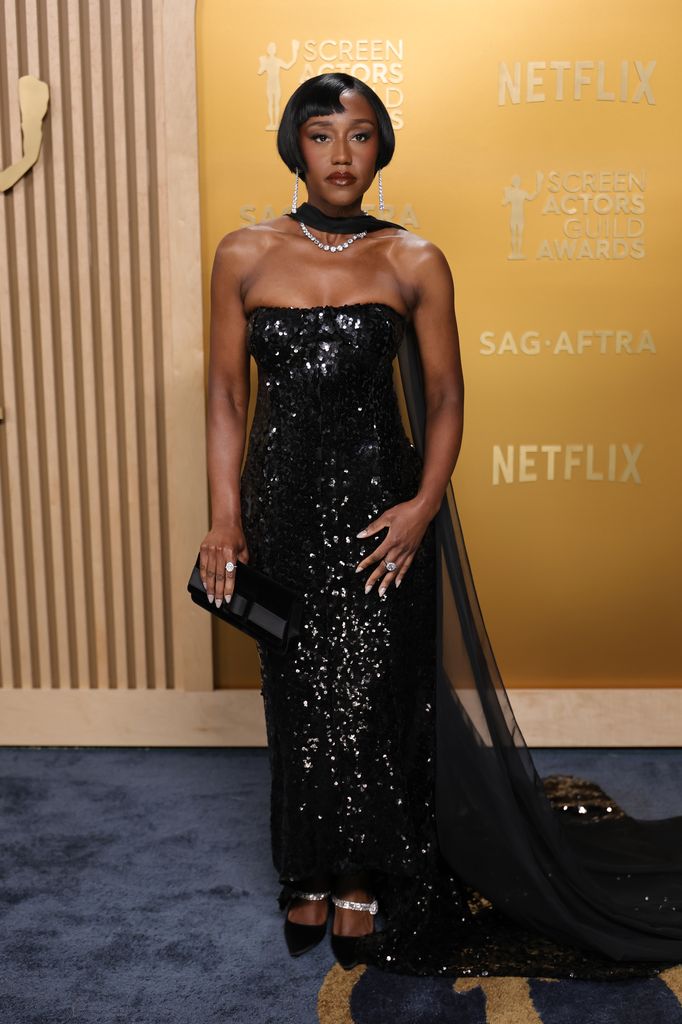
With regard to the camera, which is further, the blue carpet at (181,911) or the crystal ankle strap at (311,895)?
the crystal ankle strap at (311,895)

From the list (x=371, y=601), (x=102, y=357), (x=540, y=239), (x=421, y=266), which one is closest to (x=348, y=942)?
(x=371, y=601)

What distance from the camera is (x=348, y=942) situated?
2139mm

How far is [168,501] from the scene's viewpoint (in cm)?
316

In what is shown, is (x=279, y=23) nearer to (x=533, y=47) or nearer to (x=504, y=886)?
(x=533, y=47)

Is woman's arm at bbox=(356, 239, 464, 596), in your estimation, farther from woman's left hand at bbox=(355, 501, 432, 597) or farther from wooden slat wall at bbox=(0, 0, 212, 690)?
wooden slat wall at bbox=(0, 0, 212, 690)

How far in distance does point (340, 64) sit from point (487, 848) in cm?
213

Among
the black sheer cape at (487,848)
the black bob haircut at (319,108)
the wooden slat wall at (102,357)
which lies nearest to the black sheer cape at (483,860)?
the black sheer cape at (487,848)

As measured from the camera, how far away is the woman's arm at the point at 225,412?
2.04 m

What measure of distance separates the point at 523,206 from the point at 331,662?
5.21 ft

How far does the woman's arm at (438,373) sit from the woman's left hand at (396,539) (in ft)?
0.11

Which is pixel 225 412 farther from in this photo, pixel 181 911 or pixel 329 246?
pixel 181 911

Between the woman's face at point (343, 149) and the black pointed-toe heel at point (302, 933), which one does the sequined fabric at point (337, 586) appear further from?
the woman's face at point (343, 149)

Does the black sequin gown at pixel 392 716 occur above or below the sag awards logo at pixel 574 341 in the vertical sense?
below

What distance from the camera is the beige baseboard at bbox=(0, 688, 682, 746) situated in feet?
10.5
